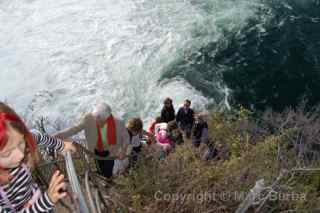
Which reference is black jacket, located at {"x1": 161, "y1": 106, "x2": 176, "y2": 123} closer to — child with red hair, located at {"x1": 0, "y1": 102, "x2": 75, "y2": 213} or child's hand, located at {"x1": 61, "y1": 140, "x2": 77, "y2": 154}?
child's hand, located at {"x1": 61, "y1": 140, "x2": 77, "y2": 154}

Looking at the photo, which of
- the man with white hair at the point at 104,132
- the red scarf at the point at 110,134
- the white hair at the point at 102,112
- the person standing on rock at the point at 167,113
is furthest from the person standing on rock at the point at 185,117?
the white hair at the point at 102,112

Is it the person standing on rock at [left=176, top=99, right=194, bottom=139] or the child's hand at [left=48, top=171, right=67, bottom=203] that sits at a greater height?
the child's hand at [left=48, top=171, right=67, bottom=203]

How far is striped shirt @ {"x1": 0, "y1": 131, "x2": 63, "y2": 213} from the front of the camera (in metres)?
3.03

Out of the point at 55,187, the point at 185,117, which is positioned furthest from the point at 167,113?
the point at 55,187

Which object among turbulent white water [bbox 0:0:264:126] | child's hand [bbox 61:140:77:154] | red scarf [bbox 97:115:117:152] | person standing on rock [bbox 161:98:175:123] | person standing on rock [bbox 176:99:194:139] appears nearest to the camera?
child's hand [bbox 61:140:77:154]

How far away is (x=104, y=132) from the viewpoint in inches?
208

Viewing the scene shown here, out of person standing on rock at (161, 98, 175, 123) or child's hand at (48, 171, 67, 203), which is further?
person standing on rock at (161, 98, 175, 123)

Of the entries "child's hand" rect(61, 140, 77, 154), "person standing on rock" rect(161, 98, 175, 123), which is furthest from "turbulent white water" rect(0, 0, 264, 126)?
"child's hand" rect(61, 140, 77, 154)

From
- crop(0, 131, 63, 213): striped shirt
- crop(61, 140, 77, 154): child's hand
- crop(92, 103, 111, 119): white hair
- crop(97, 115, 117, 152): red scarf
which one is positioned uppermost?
crop(0, 131, 63, 213): striped shirt

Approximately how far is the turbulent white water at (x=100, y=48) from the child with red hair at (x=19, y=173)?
28.2 ft

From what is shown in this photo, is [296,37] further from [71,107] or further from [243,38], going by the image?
[71,107]

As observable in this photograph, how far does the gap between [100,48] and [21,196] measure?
1146 cm

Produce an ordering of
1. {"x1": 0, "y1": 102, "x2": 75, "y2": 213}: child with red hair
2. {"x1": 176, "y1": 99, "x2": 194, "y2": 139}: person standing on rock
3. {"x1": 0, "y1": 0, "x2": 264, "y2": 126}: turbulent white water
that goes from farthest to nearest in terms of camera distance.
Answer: {"x1": 0, "y1": 0, "x2": 264, "y2": 126}: turbulent white water, {"x1": 176, "y1": 99, "x2": 194, "y2": 139}: person standing on rock, {"x1": 0, "y1": 102, "x2": 75, "y2": 213}: child with red hair

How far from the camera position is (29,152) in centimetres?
307
